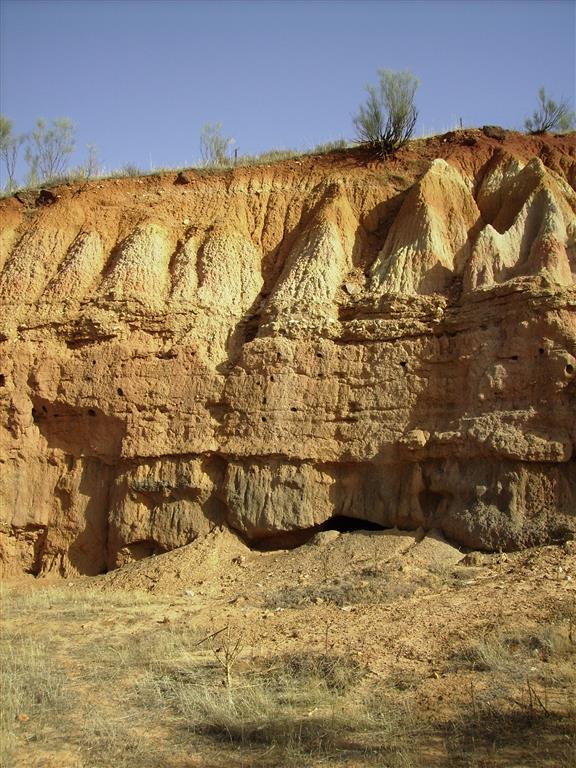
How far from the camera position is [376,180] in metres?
17.5

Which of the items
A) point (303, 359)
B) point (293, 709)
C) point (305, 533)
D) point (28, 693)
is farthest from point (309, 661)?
point (303, 359)

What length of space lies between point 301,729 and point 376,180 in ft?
44.5

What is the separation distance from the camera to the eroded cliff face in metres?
12.8

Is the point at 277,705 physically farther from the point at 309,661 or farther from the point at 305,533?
the point at 305,533

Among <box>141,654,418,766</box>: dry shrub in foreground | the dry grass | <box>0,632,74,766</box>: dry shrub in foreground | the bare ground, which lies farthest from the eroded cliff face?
<box>0,632,74,766</box>: dry shrub in foreground

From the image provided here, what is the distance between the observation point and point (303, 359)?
14594 mm

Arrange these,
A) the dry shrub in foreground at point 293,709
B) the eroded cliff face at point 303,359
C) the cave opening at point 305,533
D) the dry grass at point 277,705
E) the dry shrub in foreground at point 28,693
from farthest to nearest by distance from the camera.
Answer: the cave opening at point 305,533
the eroded cliff face at point 303,359
the dry shrub in foreground at point 28,693
the dry shrub in foreground at point 293,709
the dry grass at point 277,705

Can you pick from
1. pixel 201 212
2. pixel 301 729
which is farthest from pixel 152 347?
pixel 301 729

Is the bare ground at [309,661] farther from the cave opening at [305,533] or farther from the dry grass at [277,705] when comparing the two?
the cave opening at [305,533]

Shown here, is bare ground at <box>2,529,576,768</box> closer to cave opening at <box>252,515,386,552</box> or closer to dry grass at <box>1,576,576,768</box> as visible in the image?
dry grass at <box>1,576,576,768</box>

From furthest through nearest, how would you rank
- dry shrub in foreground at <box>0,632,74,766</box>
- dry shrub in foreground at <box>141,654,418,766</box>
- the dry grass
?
1. dry shrub in foreground at <box>0,632,74,766</box>
2. dry shrub in foreground at <box>141,654,418,766</box>
3. the dry grass

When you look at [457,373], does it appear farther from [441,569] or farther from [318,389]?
[441,569]

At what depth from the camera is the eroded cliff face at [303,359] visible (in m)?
12.8

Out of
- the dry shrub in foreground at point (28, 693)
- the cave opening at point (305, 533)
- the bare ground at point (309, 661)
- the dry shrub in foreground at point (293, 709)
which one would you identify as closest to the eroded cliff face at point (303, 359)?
the cave opening at point (305, 533)
